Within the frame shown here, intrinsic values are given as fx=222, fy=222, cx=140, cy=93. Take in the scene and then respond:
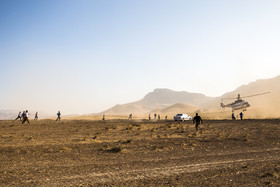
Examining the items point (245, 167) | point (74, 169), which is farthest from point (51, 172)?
point (245, 167)

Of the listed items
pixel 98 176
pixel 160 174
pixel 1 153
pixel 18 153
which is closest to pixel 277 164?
pixel 160 174

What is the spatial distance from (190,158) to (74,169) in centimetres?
474

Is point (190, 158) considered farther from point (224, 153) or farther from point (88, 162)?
point (88, 162)

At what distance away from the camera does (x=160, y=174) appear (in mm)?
6949

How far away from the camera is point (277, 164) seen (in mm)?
8094

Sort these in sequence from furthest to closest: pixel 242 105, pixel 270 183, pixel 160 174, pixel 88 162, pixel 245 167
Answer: pixel 242 105 < pixel 88 162 < pixel 245 167 < pixel 160 174 < pixel 270 183

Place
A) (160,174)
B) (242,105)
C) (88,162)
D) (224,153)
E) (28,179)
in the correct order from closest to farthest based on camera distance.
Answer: (28,179), (160,174), (88,162), (224,153), (242,105)

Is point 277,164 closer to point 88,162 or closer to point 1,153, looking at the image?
point 88,162

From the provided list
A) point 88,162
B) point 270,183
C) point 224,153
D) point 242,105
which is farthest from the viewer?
point 242,105

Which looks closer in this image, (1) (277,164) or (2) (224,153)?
(1) (277,164)

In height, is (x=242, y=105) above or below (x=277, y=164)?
above

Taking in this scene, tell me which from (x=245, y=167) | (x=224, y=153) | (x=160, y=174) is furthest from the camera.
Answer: (x=224, y=153)

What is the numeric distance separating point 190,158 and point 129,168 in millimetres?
2978

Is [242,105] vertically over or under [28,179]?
over
